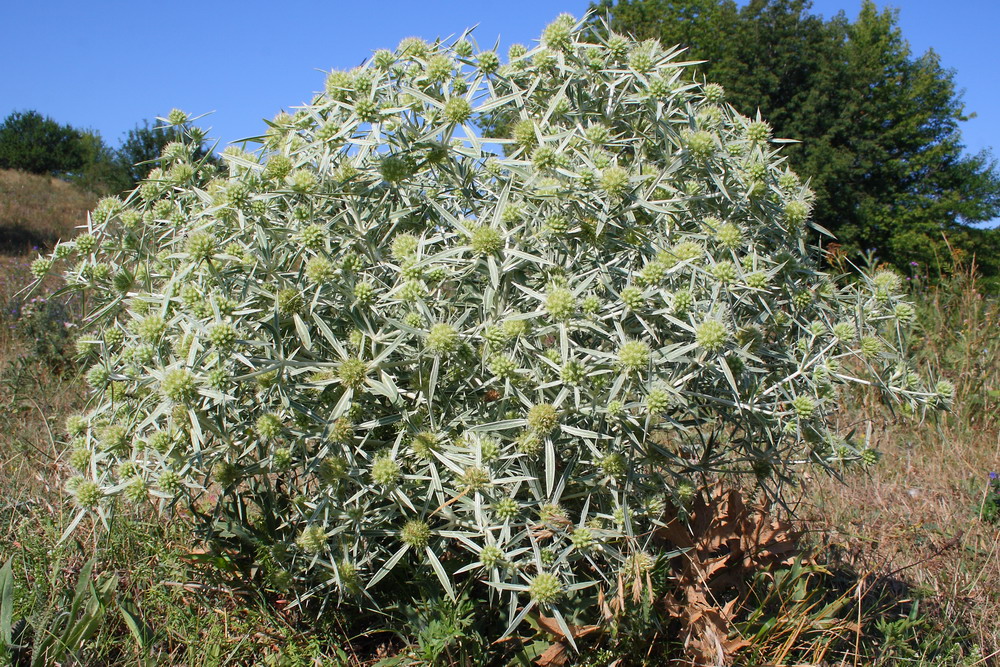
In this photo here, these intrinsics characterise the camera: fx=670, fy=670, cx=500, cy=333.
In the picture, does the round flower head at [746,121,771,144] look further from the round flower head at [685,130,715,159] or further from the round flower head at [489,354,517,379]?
the round flower head at [489,354,517,379]

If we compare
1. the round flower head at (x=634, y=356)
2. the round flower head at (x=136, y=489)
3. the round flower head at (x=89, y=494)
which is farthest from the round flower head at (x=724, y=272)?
the round flower head at (x=89, y=494)

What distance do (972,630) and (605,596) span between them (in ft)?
5.41

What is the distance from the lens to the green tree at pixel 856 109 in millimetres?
27531

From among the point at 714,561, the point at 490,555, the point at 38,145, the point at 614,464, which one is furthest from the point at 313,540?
the point at 38,145

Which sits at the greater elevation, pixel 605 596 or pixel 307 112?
pixel 307 112

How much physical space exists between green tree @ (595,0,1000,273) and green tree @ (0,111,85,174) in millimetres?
27826

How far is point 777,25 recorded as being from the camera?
28.4m

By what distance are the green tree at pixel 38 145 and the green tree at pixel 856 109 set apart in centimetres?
2783

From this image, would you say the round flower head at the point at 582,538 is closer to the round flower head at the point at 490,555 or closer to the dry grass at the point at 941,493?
the round flower head at the point at 490,555

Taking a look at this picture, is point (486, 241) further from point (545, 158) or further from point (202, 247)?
point (202, 247)

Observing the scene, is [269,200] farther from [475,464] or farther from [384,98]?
[475,464]

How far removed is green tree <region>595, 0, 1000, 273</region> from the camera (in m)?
27.5

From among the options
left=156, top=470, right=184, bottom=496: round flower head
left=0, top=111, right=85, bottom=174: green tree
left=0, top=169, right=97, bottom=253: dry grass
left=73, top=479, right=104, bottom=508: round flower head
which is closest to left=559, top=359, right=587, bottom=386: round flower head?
left=156, top=470, right=184, bottom=496: round flower head

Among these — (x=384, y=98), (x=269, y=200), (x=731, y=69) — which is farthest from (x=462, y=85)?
(x=731, y=69)
